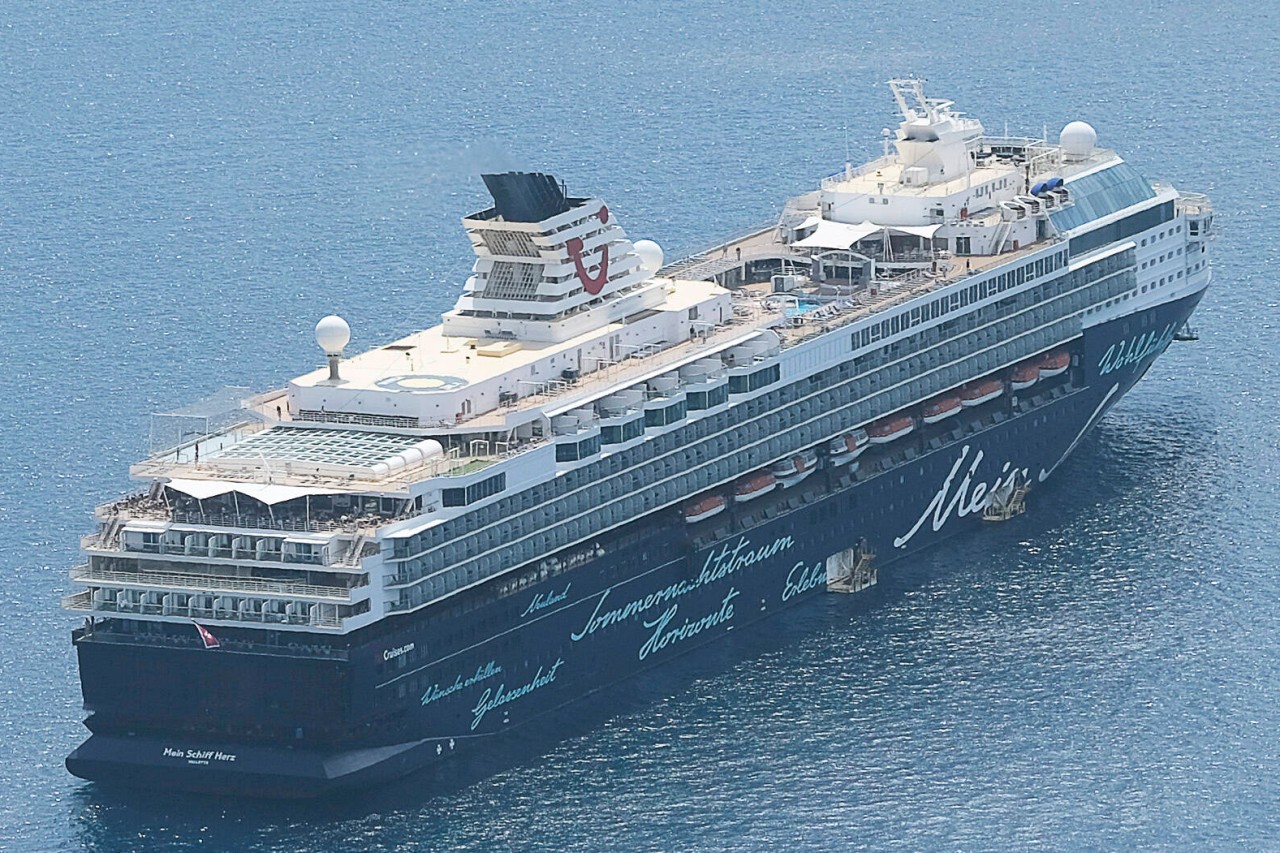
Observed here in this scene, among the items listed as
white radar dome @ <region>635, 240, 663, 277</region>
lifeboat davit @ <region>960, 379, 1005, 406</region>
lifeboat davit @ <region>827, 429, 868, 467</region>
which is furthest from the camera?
lifeboat davit @ <region>960, 379, 1005, 406</region>

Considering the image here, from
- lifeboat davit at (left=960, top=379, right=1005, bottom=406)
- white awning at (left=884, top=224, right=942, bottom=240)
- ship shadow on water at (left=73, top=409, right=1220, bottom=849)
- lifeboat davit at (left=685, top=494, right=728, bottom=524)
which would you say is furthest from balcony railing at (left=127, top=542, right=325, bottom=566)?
white awning at (left=884, top=224, right=942, bottom=240)

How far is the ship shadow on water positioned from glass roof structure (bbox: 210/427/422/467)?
40.6ft

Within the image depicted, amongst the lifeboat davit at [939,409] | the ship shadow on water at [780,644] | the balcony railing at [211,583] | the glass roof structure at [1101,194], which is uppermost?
the glass roof structure at [1101,194]

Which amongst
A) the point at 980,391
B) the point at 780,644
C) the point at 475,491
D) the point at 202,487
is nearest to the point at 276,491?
the point at 202,487

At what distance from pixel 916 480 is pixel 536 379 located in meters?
22.9

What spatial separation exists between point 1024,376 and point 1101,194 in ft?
40.5

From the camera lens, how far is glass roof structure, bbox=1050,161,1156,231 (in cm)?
17412

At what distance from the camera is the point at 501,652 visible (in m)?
140

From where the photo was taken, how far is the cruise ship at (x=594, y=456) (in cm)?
13512

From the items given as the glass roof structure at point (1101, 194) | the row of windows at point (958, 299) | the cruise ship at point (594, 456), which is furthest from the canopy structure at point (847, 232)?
the glass roof structure at point (1101, 194)

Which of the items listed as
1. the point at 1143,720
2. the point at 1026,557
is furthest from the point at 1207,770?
the point at 1026,557

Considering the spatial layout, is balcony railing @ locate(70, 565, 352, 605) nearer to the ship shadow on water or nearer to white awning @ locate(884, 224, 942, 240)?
the ship shadow on water

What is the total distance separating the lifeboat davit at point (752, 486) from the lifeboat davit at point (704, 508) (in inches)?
38.8

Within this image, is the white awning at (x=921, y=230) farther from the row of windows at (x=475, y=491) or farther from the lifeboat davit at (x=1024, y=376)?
the row of windows at (x=475, y=491)
